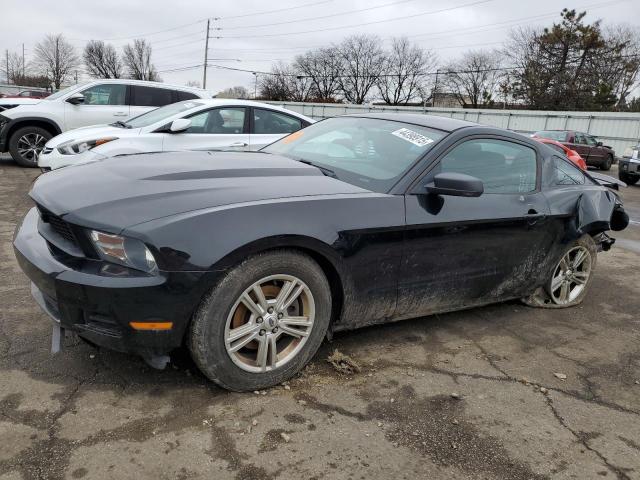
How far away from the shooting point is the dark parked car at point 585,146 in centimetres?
1992

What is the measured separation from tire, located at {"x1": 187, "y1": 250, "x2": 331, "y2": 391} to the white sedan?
13.8 feet

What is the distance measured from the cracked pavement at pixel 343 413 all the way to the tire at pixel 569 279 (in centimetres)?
68

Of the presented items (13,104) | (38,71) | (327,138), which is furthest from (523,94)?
(38,71)

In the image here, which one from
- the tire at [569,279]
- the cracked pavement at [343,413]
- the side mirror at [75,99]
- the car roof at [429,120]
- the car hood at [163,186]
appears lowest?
the cracked pavement at [343,413]

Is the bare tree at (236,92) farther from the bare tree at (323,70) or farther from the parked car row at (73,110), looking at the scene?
the parked car row at (73,110)

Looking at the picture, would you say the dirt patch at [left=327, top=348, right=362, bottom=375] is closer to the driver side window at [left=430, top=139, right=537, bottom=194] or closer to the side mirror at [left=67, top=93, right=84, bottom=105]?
the driver side window at [left=430, top=139, right=537, bottom=194]

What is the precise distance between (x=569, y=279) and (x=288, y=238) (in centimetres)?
291

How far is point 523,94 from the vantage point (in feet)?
161

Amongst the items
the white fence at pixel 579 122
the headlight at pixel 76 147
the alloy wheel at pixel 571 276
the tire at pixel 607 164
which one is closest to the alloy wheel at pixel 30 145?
the headlight at pixel 76 147

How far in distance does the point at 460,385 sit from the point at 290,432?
1.08m

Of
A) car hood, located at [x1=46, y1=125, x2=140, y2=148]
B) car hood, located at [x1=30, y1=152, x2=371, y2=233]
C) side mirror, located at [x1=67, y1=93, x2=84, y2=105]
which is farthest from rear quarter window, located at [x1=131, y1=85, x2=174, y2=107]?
car hood, located at [x1=30, y1=152, x2=371, y2=233]

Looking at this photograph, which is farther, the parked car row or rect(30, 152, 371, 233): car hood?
the parked car row

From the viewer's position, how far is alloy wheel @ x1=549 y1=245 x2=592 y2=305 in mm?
4219

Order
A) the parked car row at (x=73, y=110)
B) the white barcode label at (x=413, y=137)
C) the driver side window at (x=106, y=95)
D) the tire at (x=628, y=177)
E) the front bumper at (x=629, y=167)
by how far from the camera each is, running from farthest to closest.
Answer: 1. the tire at (x=628, y=177)
2. the front bumper at (x=629, y=167)
3. the driver side window at (x=106, y=95)
4. the parked car row at (x=73, y=110)
5. the white barcode label at (x=413, y=137)
